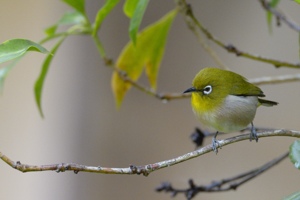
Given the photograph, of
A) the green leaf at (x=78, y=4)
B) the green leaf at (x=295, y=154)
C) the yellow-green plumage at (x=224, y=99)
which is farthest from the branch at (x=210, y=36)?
the green leaf at (x=295, y=154)

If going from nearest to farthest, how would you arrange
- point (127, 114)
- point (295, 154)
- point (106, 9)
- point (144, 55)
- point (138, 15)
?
point (295, 154), point (138, 15), point (106, 9), point (144, 55), point (127, 114)

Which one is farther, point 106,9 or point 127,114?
point 127,114

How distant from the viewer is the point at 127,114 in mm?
2135

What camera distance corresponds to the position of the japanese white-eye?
929 mm

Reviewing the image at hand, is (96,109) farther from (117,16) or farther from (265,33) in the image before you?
(265,33)

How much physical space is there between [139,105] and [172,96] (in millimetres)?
1018

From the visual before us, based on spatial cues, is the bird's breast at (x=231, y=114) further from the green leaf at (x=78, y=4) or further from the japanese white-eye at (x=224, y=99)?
the green leaf at (x=78, y=4)

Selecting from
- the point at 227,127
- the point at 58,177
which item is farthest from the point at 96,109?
the point at 227,127

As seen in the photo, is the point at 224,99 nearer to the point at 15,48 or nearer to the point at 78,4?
the point at 78,4

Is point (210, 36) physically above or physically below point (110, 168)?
above

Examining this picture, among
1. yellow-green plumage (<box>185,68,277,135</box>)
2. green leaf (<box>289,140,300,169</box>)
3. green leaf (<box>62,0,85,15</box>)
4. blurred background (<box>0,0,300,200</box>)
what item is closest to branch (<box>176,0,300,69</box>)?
yellow-green plumage (<box>185,68,277,135</box>)

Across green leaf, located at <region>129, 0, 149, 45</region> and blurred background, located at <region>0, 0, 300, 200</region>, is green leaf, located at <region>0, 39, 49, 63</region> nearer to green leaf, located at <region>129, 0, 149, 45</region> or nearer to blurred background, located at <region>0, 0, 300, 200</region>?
green leaf, located at <region>129, 0, 149, 45</region>

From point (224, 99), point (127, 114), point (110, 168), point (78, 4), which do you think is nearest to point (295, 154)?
point (110, 168)

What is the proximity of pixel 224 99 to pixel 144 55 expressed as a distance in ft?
0.76
